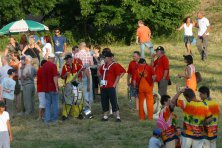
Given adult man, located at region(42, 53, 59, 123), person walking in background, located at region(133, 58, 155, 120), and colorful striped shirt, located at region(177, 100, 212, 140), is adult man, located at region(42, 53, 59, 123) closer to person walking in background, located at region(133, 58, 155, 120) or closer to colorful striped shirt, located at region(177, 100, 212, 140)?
person walking in background, located at region(133, 58, 155, 120)

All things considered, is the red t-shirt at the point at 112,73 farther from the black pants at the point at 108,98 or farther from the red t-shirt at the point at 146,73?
the red t-shirt at the point at 146,73

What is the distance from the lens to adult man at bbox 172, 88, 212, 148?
1118cm

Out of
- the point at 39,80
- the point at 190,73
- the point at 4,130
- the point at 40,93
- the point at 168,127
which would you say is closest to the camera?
the point at 168,127

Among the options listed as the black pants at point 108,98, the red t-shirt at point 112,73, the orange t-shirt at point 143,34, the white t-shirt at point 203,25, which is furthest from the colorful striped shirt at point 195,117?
the white t-shirt at point 203,25

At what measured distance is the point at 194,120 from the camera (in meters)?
11.2

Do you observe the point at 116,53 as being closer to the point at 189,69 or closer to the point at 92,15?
the point at 92,15

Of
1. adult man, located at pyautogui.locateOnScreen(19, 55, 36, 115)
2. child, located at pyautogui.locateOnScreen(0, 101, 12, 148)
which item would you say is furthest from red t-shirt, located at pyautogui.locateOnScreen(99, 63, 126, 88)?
child, located at pyautogui.locateOnScreen(0, 101, 12, 148)

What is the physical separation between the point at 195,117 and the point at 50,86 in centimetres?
622

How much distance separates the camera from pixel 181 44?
3378 centimetres

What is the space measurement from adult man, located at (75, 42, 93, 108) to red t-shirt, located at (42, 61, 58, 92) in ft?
3.16

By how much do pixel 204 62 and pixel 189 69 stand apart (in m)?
9.78

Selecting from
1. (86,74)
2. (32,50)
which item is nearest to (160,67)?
(86,74)

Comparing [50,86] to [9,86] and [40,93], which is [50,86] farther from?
[9,86]

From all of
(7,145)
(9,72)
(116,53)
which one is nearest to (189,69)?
(9,72)
